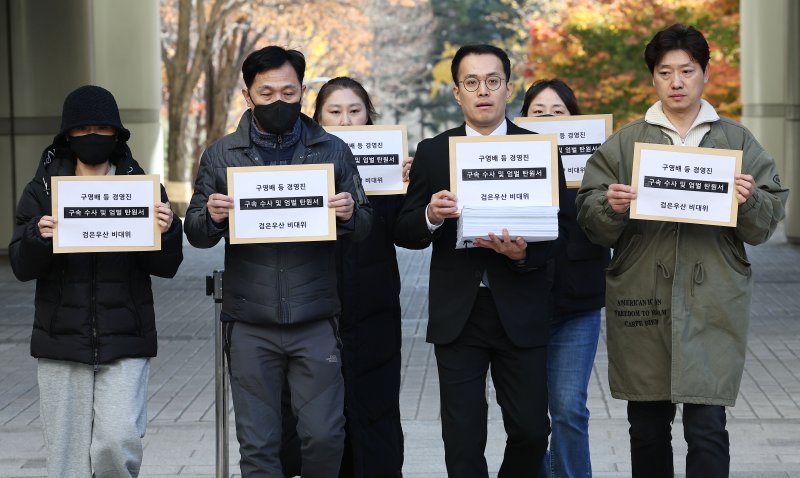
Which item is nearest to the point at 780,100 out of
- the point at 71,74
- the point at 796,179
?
the point at 796,179

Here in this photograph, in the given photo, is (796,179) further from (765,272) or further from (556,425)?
(556,425)

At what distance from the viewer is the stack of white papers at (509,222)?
5723 mm

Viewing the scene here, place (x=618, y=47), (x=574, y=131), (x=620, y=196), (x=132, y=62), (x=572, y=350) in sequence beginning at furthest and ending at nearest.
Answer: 1. (x=618, y=47)
2. (x=132, y=62)
3. (x=574, y=131)
4. (x=572, y=350)
5. (x=620, y=196)

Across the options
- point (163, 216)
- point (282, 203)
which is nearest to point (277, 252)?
→ point (282, 203)

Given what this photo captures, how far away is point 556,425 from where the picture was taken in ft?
21.4

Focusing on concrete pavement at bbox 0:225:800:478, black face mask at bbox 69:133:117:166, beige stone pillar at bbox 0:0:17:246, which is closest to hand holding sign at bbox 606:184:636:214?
black face mask at bbox 69:133:117:166

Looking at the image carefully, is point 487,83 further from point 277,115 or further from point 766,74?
point 766,74

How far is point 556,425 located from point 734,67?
24.1 m

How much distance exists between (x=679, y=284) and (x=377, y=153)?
5.46 feet

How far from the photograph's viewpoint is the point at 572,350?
651 centimetres

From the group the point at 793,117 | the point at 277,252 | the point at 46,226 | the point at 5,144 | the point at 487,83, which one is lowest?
the point at 277,252

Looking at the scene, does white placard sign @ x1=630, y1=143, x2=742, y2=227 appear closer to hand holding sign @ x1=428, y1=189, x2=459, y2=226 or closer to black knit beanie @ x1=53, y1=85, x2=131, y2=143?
hand holding sign @ x1=428, y1=189, x2=459, y2=226

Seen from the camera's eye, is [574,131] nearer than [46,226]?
No

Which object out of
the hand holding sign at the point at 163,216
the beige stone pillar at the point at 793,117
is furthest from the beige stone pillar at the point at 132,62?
the hand holding sign at the point at 163,216
